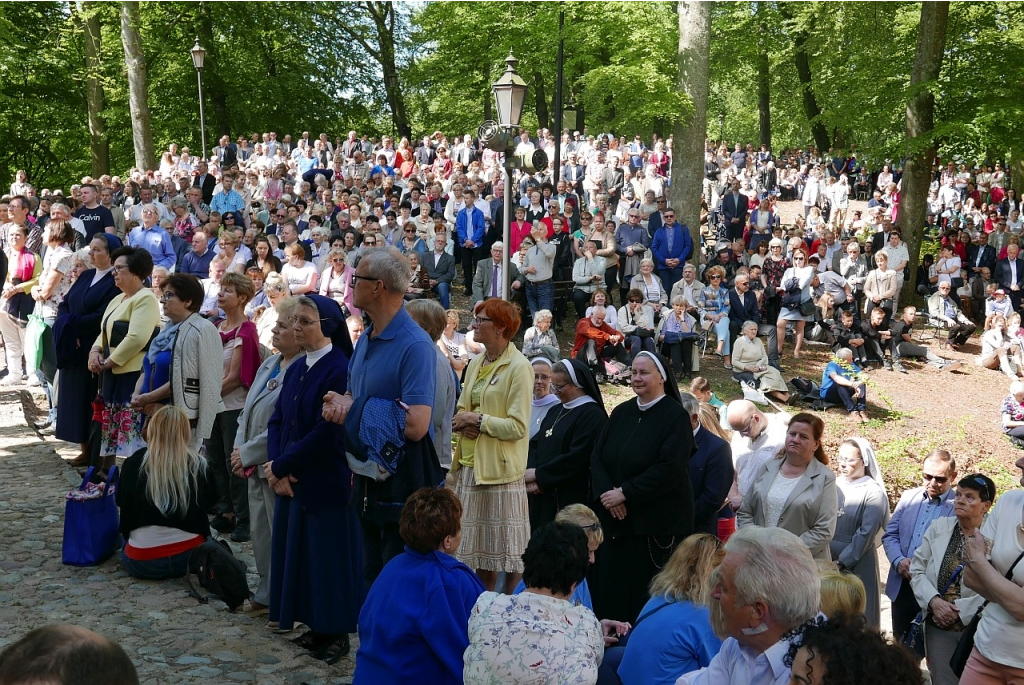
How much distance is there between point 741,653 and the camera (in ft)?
9.49

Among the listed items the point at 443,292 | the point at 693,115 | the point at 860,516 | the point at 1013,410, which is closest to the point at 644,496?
the point at 860,516

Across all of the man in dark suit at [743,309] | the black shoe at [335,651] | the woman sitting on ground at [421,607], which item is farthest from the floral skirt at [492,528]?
the man in dark suit at [743,309]

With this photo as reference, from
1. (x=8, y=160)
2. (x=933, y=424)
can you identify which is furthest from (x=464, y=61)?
(x=933, y=424)

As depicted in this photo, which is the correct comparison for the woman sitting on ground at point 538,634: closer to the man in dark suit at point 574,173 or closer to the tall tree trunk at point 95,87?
the man in dark suit at point 574,173

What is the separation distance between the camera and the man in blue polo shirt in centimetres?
458

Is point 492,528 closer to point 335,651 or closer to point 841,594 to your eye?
point 335,651

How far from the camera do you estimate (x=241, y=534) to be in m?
6.96

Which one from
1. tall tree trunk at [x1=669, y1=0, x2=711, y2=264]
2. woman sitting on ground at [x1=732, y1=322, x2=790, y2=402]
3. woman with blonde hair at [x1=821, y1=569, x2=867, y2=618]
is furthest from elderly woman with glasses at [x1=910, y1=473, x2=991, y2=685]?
tall tree trunk at [x1=669, y1=0, x2=711, y2=264]

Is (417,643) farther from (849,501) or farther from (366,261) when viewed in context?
(849,501)

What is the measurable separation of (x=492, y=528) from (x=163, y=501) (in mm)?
1933

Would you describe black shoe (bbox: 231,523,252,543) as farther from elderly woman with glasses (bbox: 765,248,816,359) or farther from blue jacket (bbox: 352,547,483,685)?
elderly woman with glasses (bbox: 765,248,816,359)

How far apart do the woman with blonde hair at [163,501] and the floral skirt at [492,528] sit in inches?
65.3

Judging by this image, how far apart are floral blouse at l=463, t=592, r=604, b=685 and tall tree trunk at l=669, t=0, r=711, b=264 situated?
1450cm

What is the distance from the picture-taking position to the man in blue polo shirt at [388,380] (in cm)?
458
